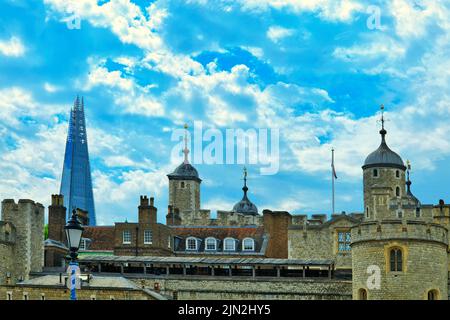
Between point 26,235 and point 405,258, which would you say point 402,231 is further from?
point 26,235

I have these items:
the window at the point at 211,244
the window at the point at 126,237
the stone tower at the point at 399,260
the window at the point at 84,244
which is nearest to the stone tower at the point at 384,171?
the window at the point at 211,244

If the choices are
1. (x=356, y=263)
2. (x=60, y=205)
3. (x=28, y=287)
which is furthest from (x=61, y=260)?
(x=356, y=263)

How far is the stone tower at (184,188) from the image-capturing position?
9397 centimetres

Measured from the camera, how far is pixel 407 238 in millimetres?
46219

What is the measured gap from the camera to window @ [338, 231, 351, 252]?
64.5m

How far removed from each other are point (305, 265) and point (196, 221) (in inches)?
1115

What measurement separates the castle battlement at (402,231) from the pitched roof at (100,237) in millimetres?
28295

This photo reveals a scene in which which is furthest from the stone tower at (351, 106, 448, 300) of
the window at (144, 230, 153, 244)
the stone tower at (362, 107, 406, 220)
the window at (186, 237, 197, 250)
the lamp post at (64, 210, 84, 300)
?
the stone tower at (362, 107, 406, 220)

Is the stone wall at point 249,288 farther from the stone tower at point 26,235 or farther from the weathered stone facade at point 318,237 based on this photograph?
the weathered stone facade at point 318,237

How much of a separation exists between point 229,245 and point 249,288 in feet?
45.2

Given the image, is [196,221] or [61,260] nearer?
[61,260]

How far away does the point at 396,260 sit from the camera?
1822 inches

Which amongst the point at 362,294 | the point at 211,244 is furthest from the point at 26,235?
the point at 362,294
